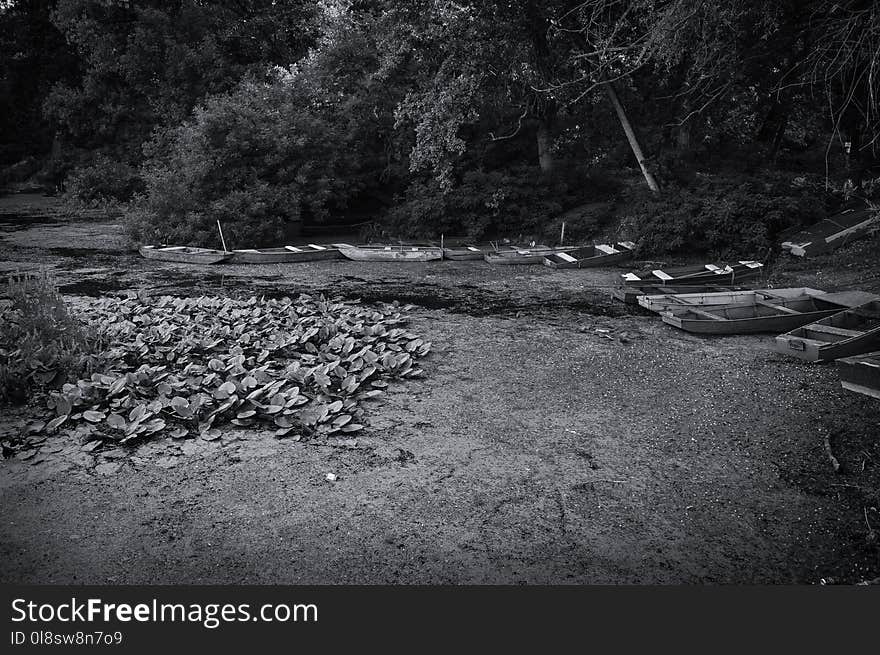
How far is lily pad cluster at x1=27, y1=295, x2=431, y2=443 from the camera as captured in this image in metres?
5.57

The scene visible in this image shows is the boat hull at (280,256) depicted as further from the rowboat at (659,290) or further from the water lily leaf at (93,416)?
the water lily leaf at (93,416)

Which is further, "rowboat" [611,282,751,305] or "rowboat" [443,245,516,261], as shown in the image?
"rowboat" [443,245,516,261]

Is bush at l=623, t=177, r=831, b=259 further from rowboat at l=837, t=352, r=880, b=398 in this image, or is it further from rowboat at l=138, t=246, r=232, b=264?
rowboat at l=138, t=246, r=232, b=264

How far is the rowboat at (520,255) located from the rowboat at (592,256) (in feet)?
0.79

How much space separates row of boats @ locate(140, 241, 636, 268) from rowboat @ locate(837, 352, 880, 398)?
854cm

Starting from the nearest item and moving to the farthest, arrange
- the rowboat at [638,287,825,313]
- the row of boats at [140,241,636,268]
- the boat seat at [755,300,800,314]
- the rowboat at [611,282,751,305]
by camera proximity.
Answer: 1. the boat seat at [755,300,800,314]
2. the rowboat at [638,287,825,313]
3. the rowboat at [611,282,751,305]
4. the row of boats at [140,241,636,268]

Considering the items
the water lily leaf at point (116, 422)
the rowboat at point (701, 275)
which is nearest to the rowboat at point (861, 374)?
the rowboat at point (701, 275)

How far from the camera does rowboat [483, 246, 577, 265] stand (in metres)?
15.2

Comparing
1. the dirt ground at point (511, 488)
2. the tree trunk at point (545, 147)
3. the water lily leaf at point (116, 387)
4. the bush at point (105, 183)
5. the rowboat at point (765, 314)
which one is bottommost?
the dirt ground at point (511, 488)

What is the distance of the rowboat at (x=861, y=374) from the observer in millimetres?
5910

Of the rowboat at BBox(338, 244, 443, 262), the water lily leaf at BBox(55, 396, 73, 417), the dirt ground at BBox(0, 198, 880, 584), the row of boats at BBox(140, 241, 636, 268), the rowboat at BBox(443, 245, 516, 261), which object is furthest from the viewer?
the rowboat at BBox(443, 245, 516, 261)

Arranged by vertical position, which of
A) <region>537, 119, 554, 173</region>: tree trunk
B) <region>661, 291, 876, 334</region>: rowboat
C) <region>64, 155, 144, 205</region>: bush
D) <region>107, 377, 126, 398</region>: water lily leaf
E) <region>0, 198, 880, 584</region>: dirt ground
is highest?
<region>537, 119, 554, 173</region>: tree trunk

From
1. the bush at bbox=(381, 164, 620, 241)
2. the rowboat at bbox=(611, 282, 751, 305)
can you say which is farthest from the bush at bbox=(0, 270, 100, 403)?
the bush at bbox=(381, 164, 620, 241)

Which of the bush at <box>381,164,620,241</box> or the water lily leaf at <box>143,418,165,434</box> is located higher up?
the bush at <box>381,164,620,241</box>
